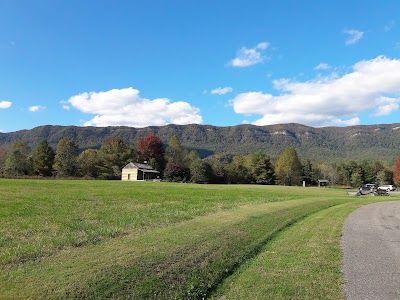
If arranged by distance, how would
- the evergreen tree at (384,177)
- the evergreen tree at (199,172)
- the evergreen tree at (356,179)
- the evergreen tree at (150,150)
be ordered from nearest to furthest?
the evergreen tree at (199,172)
the evergreen tree at (150,150)
the evergreen tree at (384,177)
the evergreen tree at (356,179)

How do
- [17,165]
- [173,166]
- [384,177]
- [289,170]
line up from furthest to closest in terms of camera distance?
1. [384,177]
2. [289,170]
3. [173,166]
4. [17,165]

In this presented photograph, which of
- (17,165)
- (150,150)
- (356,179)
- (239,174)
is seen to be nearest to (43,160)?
(17,165)

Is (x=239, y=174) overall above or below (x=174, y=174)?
above

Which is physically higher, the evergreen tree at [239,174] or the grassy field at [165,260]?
the evergreen tree at [239,174]

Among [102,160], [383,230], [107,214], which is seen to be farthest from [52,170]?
[383,230]

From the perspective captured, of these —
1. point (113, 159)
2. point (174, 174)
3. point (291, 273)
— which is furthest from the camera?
point (113, 159)

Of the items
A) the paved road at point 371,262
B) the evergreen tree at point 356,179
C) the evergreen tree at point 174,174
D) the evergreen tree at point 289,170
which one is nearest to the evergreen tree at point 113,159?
the evergreen tree at point 174,174

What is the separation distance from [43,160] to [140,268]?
10179 cm

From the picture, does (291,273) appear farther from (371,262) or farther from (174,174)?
(174,174)

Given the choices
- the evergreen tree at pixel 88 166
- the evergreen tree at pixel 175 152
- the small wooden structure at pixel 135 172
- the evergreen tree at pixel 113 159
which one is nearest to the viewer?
the small wooden structure at pixel 135 172

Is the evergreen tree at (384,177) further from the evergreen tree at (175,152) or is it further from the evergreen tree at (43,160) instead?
the evergreen tree at (43,160)

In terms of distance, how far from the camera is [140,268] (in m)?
8.10

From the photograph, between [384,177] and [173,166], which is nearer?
[173,166]

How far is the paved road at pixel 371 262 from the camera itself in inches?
289
